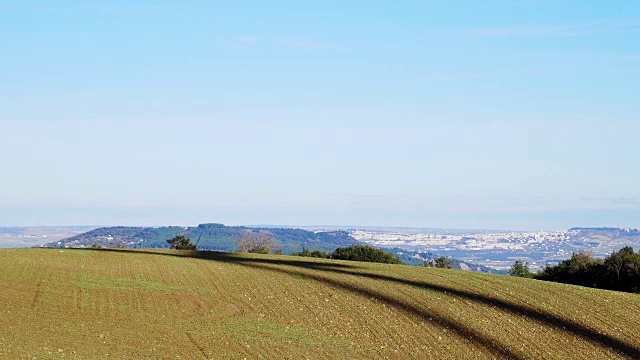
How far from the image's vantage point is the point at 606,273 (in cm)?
8419

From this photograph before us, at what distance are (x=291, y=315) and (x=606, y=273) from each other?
57.3 m

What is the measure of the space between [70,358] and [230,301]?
15131 mm

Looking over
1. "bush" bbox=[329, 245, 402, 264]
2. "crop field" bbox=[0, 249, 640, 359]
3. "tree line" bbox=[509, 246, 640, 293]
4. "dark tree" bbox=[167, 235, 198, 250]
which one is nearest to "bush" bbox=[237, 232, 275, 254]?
"dark tree" bbox=[167, 235, 198, 250]

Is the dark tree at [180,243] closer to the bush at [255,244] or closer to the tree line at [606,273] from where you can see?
the bush at [255,244]

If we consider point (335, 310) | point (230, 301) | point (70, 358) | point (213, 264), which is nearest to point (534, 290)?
point (335, 310)

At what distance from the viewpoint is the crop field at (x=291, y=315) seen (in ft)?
104

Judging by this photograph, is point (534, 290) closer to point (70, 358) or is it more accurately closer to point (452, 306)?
point (452, 306)

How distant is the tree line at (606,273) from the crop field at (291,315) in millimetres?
28015

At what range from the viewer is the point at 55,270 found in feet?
165

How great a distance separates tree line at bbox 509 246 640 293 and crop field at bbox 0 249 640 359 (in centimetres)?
2801

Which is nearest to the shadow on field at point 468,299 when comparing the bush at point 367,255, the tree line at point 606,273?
the tree line at point 606,273

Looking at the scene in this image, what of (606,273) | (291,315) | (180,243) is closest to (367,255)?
(606,273)

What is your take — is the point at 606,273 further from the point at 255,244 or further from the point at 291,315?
the point at 255,244

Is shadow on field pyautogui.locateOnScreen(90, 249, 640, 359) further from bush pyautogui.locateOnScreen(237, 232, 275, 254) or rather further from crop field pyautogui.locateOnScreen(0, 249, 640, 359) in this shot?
bush pyautogui.locateOnScreen(237, 232, 275, 254)
